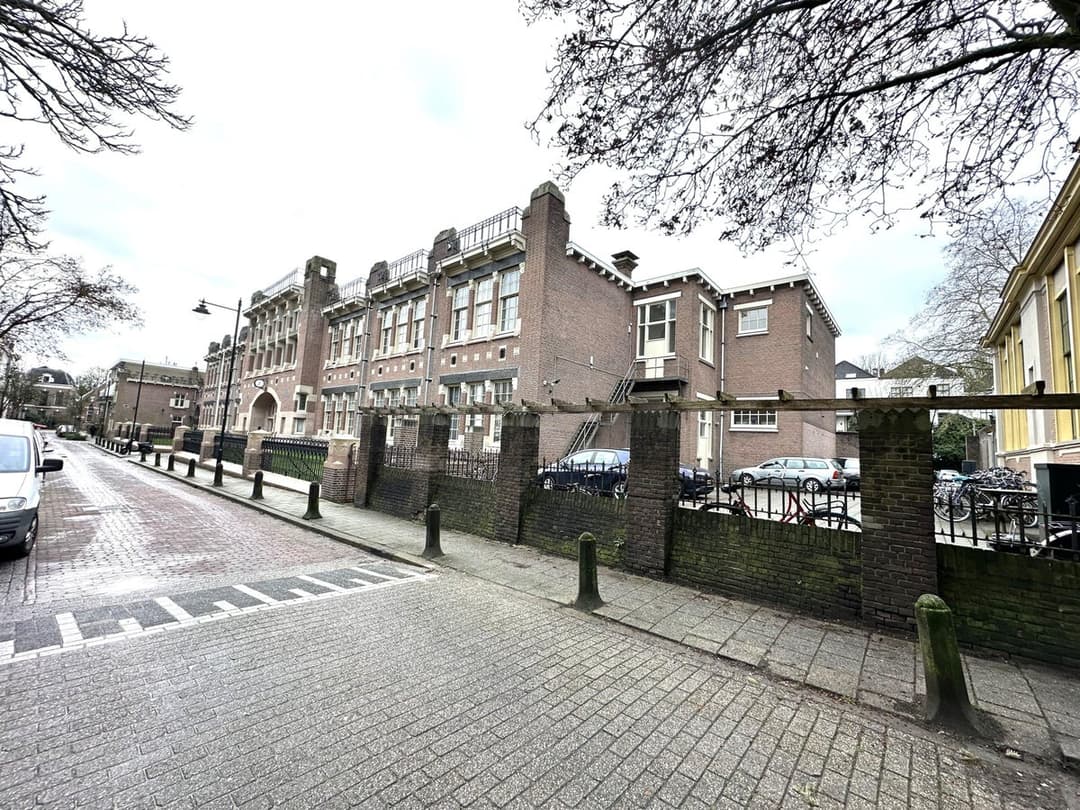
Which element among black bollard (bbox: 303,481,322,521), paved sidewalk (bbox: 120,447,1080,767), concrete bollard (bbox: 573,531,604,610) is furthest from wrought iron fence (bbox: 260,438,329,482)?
concrete bollard (bbox: 573,531,604,610)

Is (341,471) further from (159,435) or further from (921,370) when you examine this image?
(159,435)

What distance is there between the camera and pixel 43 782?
2521mm

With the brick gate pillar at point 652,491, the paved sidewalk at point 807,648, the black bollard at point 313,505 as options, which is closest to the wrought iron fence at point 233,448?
the black bollard at point 313,505

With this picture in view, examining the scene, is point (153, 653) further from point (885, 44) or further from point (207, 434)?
point (207, 434)

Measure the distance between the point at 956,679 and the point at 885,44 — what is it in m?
6.13

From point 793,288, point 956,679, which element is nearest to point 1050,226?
point 956,679

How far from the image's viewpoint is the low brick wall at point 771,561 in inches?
209

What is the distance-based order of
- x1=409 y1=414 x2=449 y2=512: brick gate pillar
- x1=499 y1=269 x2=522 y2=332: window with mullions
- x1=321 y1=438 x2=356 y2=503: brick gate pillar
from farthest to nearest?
x1=499 y1=269 x2=522 y2=332: window with mullions, x1=321 y1=438 x2=356 y2=503: brick gate pillar, x1=409 y1=414 x2=449 y2=512: brick gate pillar

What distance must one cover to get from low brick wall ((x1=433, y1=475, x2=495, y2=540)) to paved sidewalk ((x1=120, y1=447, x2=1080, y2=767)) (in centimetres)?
127

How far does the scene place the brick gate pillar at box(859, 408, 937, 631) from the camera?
4.84 metres

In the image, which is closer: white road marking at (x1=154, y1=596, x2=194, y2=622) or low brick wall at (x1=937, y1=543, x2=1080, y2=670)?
low brick wall at (x1=937, y1=543, x2=1080, y2=670)

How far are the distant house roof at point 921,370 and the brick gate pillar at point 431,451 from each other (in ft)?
94.6

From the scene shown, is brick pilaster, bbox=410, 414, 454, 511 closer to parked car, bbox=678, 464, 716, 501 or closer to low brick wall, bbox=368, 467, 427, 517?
low brick wall, bbox=368, 467, 427, 517

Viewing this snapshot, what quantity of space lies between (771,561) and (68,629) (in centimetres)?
764
